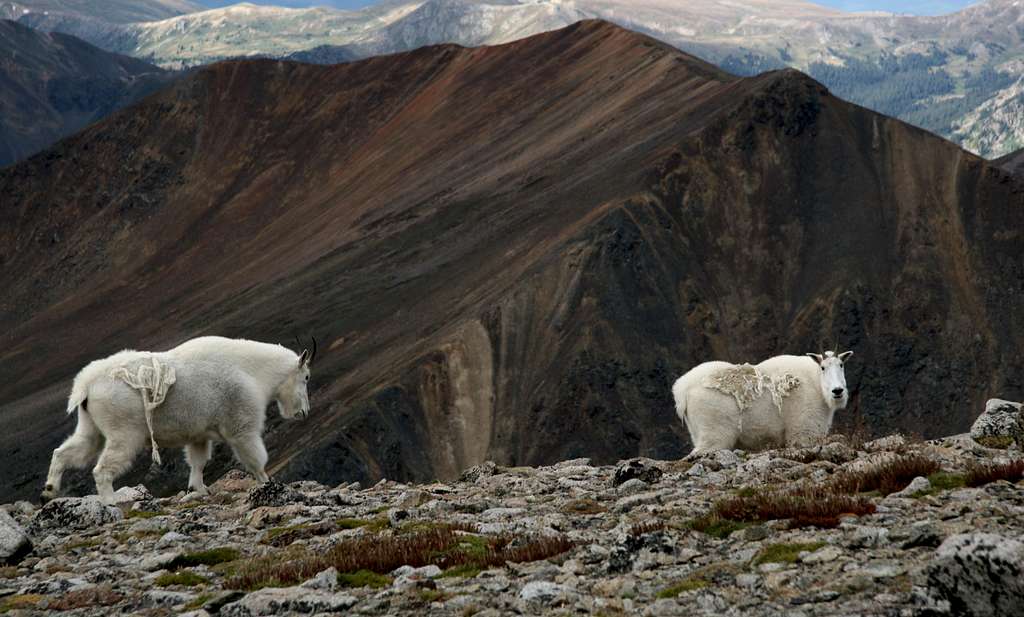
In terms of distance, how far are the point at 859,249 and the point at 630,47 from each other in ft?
138

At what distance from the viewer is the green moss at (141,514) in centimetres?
1505

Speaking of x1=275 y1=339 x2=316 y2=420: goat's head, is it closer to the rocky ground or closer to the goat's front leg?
the goat's front leg

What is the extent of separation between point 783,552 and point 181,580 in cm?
540

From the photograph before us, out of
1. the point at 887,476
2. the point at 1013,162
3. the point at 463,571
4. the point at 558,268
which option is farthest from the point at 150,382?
the point at 1013,162

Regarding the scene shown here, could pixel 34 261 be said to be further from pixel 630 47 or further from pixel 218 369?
pixel 218 369

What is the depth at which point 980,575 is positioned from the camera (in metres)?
6.49

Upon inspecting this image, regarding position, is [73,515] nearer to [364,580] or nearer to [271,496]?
[271,496]

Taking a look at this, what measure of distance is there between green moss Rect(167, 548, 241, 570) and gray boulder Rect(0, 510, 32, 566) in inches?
79.3

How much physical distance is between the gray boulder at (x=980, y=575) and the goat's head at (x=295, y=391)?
14.8 metres

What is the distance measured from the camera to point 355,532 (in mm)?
12656

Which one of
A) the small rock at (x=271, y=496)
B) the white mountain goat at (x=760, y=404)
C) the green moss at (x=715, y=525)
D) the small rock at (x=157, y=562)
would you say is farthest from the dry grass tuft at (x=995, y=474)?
the white mountain goat at (x=760, y=404)

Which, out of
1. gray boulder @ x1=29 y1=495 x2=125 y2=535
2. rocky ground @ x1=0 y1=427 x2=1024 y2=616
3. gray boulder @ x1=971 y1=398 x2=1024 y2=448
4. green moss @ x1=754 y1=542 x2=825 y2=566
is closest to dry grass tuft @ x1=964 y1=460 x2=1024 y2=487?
rocky ground @ x1=0 y1=427 x2=1024 y2=616

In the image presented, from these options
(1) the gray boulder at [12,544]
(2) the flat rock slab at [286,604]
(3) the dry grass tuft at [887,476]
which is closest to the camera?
(2) the flat rock slab at [286,604]

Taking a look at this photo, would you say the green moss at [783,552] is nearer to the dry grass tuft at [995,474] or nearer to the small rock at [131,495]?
the dry grass tuft at [995,474]
